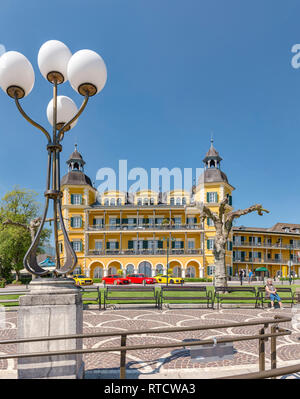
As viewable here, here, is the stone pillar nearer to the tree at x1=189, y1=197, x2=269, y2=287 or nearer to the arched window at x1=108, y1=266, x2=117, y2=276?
the tree at x1=189, y1=197, x2=269, y2=287

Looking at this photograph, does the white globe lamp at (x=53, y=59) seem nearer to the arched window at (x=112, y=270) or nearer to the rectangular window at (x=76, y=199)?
the rectangular window at (x=76, y=199)

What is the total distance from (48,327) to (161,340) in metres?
4.03

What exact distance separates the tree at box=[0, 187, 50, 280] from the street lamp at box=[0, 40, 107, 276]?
96.0ft

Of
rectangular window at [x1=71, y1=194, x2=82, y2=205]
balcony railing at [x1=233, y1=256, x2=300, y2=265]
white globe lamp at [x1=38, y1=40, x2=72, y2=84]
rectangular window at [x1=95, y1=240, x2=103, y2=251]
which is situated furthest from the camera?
balcony railing at [x1=233, y1=256, x2=300, y2=265]

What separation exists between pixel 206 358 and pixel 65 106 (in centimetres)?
499

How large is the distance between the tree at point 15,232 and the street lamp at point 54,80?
2925cm

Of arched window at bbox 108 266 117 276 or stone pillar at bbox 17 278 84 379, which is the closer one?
stone pillar at bbox 17 278 84 379

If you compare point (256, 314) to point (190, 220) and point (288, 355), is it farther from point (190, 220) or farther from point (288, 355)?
point (190, 220)

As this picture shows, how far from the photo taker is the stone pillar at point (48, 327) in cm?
386

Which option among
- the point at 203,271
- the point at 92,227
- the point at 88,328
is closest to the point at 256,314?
the point at 88,328

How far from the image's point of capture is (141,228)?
40.8 meters

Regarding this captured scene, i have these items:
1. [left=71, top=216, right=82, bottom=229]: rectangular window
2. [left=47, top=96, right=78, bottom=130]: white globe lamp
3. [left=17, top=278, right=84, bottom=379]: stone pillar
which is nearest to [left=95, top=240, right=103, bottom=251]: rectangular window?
[left=71, top=216, right=82, bottom=229]: rectangular window

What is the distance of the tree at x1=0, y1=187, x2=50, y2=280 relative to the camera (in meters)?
34.7
